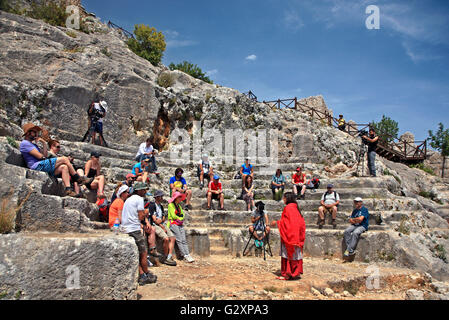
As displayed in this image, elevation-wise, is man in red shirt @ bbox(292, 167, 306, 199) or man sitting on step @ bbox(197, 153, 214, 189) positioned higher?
man sitting on step @ bbox(197, 153, 214, 189)

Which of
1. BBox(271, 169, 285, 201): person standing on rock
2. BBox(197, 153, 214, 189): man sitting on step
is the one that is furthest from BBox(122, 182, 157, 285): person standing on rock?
BBox(271, 169, 285, 201): person standing on rock

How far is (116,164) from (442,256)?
865cm

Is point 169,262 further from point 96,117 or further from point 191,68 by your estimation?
point 191,68

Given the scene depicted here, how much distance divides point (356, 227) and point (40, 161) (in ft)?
22.1

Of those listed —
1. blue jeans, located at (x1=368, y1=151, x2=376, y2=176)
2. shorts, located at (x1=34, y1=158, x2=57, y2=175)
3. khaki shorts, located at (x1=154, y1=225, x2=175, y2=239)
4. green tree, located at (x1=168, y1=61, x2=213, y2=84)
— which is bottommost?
khaki shorts, located at (x1=154, y1=225, x2=175, y2=239)

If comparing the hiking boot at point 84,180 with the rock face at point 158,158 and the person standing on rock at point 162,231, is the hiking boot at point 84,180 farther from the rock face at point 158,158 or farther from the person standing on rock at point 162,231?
the person standing on rock at point 162,231

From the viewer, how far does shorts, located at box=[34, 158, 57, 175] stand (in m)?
5.43

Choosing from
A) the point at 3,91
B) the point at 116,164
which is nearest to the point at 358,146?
the point at 116,164

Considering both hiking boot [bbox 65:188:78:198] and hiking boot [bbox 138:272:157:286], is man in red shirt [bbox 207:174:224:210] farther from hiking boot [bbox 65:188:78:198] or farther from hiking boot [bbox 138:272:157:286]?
hiking boot [bbox 138:272:157:286]

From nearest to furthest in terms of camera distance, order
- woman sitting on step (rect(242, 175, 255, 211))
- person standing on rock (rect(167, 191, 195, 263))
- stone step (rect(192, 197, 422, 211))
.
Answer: person standing on rock (rect(167, 191, 195, 263)) → stone step (rect(192, 197, 422, 211)) → woman sitting on step (rect(242, 175, 255, 211))

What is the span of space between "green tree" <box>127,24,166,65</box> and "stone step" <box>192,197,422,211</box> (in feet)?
43.1

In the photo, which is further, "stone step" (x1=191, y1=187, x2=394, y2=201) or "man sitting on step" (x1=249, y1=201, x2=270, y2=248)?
"stone step" (x1=191, y1=187, x2=394, y2=201)
